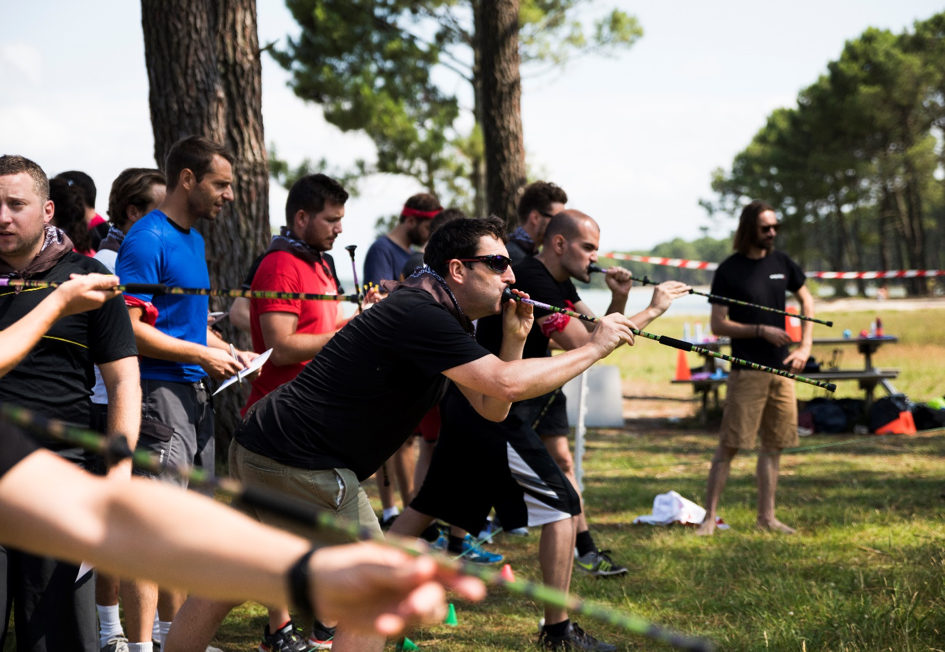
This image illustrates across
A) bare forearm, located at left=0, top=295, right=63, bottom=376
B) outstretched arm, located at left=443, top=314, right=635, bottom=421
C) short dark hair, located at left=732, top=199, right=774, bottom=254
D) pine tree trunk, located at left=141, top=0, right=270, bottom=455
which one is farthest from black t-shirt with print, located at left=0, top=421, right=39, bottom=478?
pine tree trunk, located at left=141, top=0, right=270, bottom=455

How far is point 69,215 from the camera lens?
4391mm

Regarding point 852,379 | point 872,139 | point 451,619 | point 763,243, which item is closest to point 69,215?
point 451,619

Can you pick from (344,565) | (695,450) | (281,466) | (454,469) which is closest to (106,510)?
(344,565)

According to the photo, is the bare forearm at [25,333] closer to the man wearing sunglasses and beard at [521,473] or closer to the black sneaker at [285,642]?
the man wearing sunglasses and beard at [521,473]

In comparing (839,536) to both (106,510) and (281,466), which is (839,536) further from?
(106,510)

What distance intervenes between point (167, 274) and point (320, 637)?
1.83 m

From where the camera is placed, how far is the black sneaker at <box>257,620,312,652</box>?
13.3ft

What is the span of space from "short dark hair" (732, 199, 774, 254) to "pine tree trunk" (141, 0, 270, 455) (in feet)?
12.7

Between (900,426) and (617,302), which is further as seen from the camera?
(900,426)

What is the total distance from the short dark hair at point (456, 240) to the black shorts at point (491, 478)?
3.97 feet

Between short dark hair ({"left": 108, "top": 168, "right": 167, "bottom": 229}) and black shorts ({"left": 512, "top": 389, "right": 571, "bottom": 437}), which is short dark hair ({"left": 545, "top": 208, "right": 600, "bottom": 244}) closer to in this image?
black shorts ({"left": 512, "top": 389, "right": 571, "bottom": 437})

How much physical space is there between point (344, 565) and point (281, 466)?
2090 millimetres

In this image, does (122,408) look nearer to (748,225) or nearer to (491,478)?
(491,478)

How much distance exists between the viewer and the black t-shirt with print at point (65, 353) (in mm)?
2825
